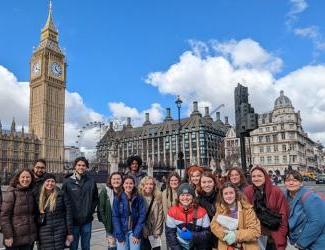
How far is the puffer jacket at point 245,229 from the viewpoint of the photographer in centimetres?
432

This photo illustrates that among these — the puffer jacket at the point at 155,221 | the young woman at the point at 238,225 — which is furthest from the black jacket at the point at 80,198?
the young woman at the point at 238,225

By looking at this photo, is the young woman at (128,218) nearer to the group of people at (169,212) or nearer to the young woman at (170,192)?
the group of people at (169,212)

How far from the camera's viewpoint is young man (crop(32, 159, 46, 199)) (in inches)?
218

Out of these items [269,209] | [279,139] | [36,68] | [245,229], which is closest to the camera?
[245,229]

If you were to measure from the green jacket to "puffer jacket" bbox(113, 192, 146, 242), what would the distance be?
8.0 inches

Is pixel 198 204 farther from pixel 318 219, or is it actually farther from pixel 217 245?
pixel 318 219

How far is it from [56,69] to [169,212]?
9171 centimetres

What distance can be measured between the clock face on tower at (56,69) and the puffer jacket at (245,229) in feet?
298

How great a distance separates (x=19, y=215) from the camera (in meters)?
Result: 5.18

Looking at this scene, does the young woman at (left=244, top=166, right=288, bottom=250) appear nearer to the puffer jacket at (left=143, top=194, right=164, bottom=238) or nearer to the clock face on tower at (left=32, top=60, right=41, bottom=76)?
the puffer jacket at (left=143, top=194, right=164, bottom=238)

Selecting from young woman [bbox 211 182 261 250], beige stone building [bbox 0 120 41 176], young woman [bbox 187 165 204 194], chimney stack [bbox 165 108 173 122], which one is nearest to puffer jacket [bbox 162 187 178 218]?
young woman [bbox 187 165 204 194]

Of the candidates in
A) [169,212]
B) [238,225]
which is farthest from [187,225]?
[238,225]

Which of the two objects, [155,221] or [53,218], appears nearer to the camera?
[53,218]

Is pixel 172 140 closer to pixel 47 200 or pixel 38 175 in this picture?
pixel 38 175
